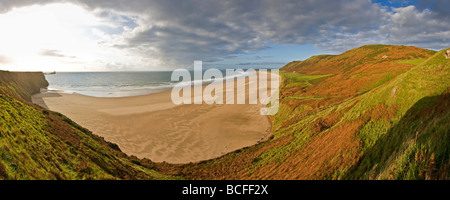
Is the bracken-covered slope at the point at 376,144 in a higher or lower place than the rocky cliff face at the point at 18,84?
lower

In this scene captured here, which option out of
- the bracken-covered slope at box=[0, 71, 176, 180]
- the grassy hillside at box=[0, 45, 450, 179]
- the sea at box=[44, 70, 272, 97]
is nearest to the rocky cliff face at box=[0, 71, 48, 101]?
the sea at box=[44, 70, 272, 97]

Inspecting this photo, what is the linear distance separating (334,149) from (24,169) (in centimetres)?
916

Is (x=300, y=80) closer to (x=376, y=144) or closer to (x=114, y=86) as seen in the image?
(x=376, y=144)

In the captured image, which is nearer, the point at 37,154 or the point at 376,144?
the point at 37,154

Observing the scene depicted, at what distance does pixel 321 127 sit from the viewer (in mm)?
9922

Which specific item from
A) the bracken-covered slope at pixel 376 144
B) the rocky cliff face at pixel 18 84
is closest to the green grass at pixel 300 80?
the bracken-covered slope at pixel 376 144

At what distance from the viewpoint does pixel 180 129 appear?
19.7 metres

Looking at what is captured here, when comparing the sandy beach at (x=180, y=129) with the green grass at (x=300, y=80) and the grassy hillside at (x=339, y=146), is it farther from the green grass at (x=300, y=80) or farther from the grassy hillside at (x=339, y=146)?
the green grass at (x=300, y=80)

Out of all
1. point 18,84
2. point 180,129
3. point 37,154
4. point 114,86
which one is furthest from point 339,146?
point 114,86

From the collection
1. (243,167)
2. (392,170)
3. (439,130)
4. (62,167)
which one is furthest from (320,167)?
(62,167)

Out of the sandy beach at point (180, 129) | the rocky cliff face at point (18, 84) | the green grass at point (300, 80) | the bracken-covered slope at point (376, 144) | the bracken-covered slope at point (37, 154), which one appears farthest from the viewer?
the green grass at point (300, 80)

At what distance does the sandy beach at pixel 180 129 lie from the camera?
14.6 m
